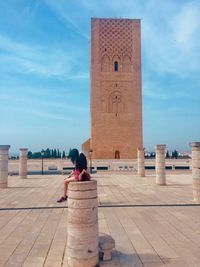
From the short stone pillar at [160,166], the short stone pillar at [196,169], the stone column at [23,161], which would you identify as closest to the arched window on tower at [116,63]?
the stone column at [23,161]

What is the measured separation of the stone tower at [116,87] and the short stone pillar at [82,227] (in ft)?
92.3

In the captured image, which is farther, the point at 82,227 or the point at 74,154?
the point at 74,154

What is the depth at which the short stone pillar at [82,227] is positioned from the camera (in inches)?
129

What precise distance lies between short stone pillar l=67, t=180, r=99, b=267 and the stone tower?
28126 millimetres

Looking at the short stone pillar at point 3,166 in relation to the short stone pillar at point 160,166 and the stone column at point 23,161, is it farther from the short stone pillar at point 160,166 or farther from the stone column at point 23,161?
the short stone pillar at point 160,166

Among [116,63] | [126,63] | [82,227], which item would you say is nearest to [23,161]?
[82,227]

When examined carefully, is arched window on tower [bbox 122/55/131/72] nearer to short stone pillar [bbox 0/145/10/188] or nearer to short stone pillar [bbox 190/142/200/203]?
short stone pillar [bbox 0/145/10/188]

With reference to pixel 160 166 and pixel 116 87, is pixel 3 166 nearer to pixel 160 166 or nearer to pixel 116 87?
pixel 160 166

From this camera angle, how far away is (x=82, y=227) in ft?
10.8

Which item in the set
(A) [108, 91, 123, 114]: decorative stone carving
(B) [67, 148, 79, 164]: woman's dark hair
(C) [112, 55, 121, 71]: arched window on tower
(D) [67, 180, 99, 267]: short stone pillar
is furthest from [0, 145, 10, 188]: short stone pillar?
(C) [112, 55, 121, 71]: arched window on tower

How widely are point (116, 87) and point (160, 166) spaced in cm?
2147

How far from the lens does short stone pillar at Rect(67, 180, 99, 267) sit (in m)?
3.29

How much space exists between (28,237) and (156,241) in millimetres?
1818

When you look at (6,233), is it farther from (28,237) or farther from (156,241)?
(156,241)
